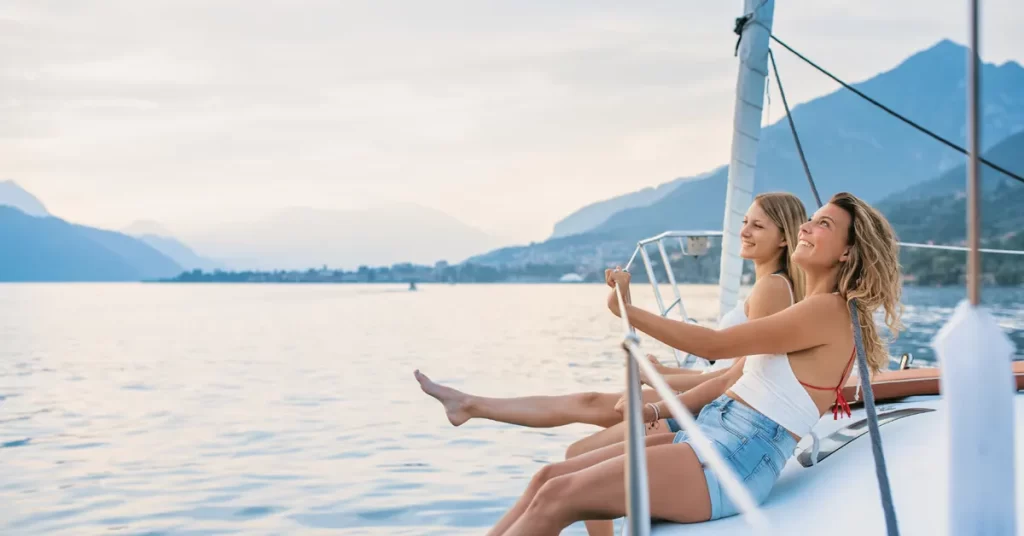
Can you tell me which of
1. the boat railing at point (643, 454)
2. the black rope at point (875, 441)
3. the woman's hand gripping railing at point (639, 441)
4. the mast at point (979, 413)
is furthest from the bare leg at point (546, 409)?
the mast at point (979, 413)

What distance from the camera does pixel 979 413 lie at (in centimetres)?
132

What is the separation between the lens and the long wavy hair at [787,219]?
130 inches

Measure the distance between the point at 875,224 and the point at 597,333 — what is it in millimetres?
25149

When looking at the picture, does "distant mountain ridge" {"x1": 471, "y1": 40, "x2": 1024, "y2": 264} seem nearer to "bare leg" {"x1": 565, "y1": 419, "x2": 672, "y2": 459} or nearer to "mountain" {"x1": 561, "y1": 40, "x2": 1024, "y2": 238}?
"mountain" {"x1": 561, "y1": 40, "x2": 1024, "y2": 238}

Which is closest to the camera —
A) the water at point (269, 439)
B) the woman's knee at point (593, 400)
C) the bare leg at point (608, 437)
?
the bare leg at point (608, 437)

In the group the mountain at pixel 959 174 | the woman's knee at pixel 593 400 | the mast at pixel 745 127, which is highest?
the mountain at pixel 959 174

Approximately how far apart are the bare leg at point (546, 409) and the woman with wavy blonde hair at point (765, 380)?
0.58m

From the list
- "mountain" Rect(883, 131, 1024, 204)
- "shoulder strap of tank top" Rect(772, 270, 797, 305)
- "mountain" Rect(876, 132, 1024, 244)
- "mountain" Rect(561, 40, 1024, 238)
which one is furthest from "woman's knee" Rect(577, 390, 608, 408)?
"mountain" Rect(561, 40, 1024, 238)

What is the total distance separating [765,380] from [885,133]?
14116 centimetres

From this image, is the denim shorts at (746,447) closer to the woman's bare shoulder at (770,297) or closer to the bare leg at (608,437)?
→ the bare leg at (608,437)

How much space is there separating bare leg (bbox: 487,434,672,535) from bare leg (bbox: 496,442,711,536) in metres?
0.17

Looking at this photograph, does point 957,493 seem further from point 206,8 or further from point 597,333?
point 597,333

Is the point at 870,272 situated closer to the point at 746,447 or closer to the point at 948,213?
the point at 746,447

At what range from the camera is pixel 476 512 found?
6.14 metres
